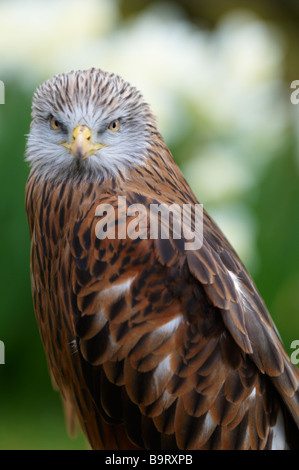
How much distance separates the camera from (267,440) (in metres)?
1.40

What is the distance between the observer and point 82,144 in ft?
4.51

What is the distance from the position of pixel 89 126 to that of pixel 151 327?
40 cm

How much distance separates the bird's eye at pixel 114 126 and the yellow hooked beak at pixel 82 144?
0.06 m

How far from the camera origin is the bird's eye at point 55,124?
4.79 feet

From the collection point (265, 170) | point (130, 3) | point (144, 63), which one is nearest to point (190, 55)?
point (144, 63)

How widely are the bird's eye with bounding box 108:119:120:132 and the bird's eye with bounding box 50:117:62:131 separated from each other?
3.9 inches

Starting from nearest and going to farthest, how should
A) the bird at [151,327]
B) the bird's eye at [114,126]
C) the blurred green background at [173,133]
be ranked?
the bird at [151,327]
the bird's eye at [114,126]
the blurred green background at [173,133]

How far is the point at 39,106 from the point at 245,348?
25.4 inches
